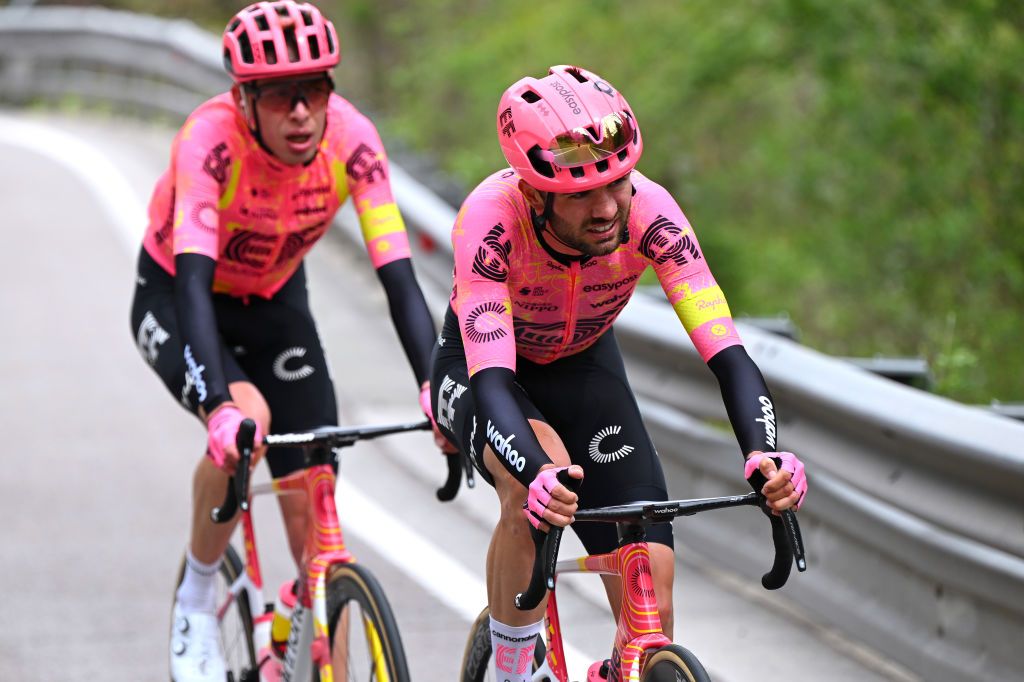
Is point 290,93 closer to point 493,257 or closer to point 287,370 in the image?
point 287,370

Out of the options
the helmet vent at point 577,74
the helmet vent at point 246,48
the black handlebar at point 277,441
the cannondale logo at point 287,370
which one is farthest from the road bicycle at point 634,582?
the helmet vent at point 246,48

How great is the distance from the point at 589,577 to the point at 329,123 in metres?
2.59

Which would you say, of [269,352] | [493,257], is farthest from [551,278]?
[269,352]

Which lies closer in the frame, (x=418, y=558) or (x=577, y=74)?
(x=577, y=74)

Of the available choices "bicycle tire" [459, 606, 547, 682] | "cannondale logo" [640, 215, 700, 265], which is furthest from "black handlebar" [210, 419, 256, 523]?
"cannondale logo" [640, 215, 700, 265]

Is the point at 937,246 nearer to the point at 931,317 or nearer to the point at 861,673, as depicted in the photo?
the point at 931,317

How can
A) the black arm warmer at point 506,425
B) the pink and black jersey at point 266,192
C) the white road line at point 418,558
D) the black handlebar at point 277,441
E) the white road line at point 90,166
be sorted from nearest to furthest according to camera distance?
the black arm warmer at point 506,425 < the black handlebar at point 277,441 < the pink and black jersey at point 266,192 < the white road line at point 418,558 < the white road line at point 90,166

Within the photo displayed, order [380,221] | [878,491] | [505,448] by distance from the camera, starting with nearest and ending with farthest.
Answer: [505,448], [380,221], [878,491]

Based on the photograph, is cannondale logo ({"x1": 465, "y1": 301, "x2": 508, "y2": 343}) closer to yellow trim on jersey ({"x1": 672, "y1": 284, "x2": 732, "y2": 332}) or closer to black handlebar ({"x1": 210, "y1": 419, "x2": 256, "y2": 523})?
yellow trim on jersey ({"x1": 672, "y1": 284, "x2": 732, "y2": 332})

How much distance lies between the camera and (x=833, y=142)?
17.4 metres

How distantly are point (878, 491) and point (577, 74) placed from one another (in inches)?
90.7

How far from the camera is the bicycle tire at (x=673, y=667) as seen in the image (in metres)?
3.66

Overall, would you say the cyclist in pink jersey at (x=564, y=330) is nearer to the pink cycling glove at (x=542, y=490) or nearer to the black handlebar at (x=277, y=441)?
the pink cycling glove at (x=542, y=490)

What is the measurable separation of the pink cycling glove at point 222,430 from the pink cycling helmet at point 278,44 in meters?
1.27
